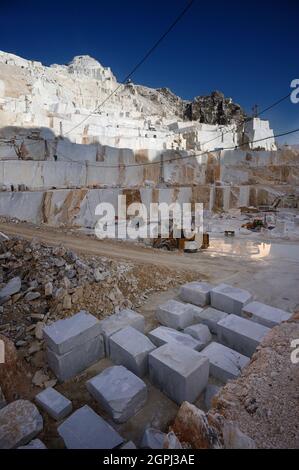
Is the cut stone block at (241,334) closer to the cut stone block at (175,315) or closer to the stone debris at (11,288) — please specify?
the cut stone block at (175,315)

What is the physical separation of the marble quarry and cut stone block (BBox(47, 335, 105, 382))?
410 inches

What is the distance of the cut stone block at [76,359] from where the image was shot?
350cm

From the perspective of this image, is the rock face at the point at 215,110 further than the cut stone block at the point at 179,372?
Yes

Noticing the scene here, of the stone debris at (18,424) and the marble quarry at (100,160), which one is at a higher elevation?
the marble quarry at (100,160)

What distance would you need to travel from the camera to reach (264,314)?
461 centimetres

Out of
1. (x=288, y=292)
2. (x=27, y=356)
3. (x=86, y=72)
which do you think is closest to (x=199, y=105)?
(x=86, y=72)

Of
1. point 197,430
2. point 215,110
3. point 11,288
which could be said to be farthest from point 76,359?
point 215,110

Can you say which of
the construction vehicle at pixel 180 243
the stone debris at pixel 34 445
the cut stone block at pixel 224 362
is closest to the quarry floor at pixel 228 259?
the construction vehicle at pixel 180 243

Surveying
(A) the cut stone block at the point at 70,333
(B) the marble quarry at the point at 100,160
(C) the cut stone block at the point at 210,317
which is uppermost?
(B) the marble quarry at the point at 100,160

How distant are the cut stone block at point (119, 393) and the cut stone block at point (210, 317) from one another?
189 centimetres

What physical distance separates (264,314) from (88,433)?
3.40m

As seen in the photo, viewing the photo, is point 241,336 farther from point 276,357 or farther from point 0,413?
point 0,413

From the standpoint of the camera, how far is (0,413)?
2766 millimetres
